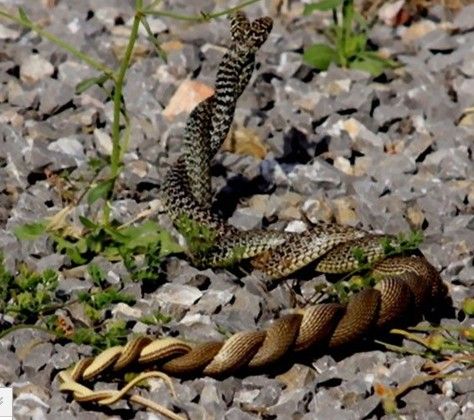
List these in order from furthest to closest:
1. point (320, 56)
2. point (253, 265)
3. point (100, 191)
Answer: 1. point (320, 56)
2. point (253, 265)
3. point (100, 191)

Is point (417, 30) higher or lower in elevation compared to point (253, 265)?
higher

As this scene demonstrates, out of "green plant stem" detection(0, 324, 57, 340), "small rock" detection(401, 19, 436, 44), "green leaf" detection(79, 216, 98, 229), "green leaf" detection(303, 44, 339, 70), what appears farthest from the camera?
"small rock" detection(401, 19, 436, 44)

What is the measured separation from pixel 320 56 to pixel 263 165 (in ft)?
4.16

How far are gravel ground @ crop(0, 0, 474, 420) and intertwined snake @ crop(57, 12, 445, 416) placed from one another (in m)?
0.09

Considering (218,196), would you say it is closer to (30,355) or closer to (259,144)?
(259,144)

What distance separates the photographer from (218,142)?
7.58m

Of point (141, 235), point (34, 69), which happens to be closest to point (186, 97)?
point (34, 69)

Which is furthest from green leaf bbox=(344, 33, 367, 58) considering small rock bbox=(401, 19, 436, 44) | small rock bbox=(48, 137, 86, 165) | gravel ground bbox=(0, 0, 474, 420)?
small rock bbox=(48, 137, 86, 165)

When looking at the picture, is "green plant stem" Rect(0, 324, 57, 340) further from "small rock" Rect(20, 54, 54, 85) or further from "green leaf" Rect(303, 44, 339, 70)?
"green leaf" Rect(303, 44, 339, 70)

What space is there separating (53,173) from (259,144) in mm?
1179

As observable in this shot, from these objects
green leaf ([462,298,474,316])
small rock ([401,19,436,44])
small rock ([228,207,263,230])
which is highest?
small rock ([401,19,436,44])

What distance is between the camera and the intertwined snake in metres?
6.34

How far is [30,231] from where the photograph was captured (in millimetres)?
7203

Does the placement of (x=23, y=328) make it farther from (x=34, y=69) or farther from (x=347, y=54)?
(x=347, y=54)
